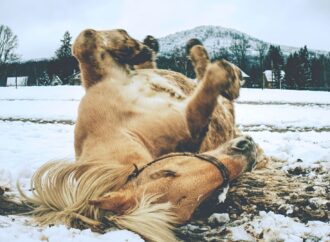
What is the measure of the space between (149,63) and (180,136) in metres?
1.51

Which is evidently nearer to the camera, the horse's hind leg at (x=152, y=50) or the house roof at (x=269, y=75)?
the horse's hind leg at (x=152, y=50)

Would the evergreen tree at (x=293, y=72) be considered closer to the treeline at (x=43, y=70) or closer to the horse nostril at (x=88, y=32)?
the treeline at (x=43, y=70)

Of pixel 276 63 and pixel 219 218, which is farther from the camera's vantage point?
pixel 276 63

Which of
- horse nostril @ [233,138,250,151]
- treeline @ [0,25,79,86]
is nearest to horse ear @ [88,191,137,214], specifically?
horse nostril @ [233,138,250,151]

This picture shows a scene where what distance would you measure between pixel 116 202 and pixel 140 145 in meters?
0.87

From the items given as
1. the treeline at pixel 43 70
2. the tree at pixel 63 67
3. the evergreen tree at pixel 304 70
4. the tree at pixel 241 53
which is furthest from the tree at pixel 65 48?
the evergreen tree at pixel 304 70

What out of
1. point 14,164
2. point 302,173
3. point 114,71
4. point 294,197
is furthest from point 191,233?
point 14,164

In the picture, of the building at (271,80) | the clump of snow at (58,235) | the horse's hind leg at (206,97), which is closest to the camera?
the clump of snow at (58,235)

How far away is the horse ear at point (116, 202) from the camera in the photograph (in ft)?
7.26

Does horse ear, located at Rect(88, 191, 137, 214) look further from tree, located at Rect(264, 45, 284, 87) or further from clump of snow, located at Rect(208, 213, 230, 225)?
tree, located at Rect(264, 45, 284, 87)

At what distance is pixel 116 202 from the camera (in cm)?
224

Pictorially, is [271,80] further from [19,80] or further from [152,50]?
[152,50]

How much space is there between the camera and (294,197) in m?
3.44

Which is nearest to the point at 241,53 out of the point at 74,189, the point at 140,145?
the point at 140,145
